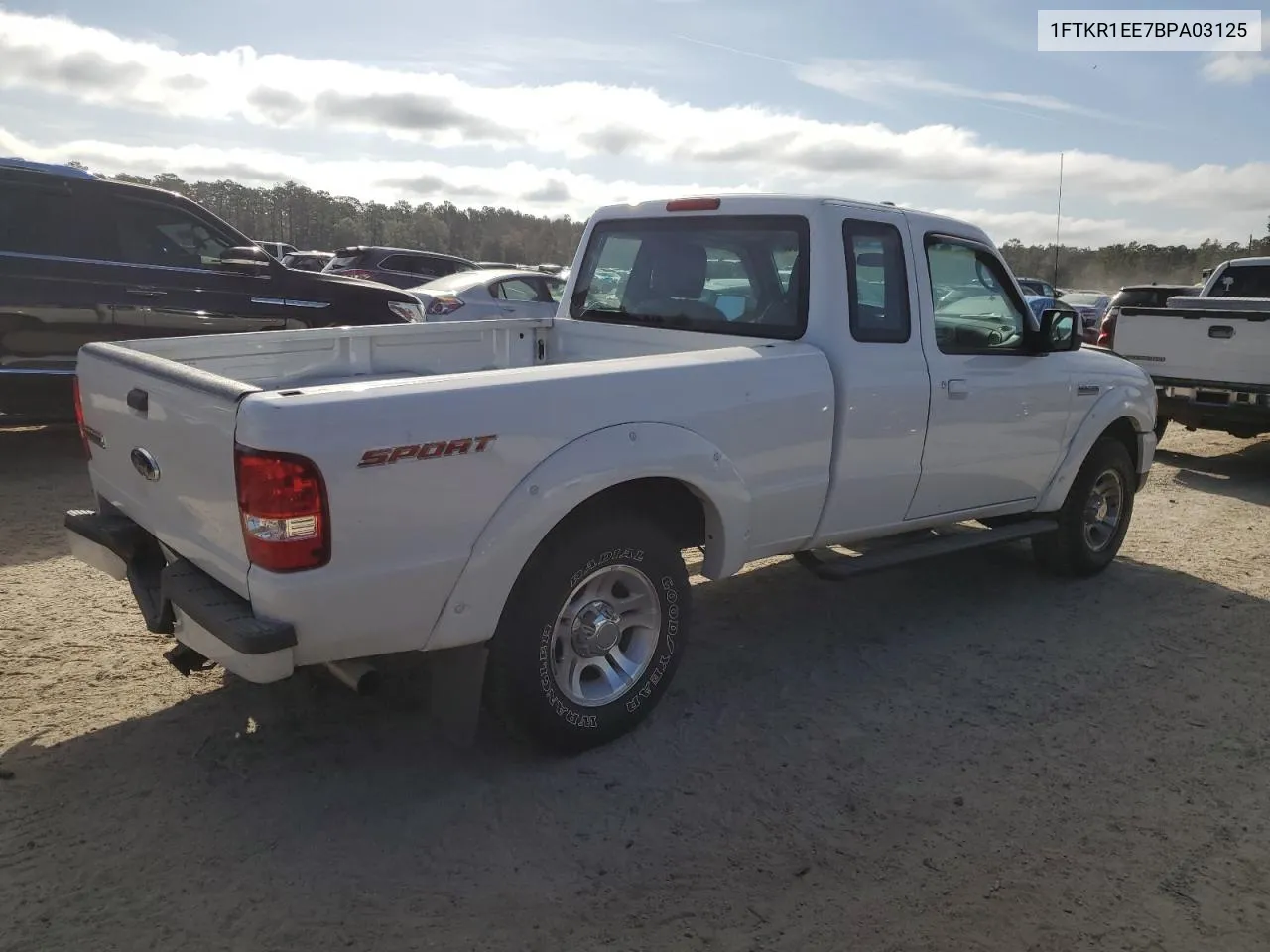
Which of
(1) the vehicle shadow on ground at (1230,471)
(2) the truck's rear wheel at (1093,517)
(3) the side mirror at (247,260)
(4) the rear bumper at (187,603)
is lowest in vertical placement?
(1) the vehicle shadow on ground at (1230,471)

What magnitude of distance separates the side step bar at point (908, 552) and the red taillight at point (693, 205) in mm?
1676

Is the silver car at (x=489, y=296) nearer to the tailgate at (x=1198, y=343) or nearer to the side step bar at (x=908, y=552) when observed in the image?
the tailgate at (x=1198, y=343)

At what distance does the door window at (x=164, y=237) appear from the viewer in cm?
760

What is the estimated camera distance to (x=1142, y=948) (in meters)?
2.79

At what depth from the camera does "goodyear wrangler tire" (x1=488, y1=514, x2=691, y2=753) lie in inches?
131

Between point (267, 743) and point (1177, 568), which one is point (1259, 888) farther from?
point (1177, 568)

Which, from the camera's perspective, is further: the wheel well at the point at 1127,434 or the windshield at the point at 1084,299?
the windshield at the point at 1084,299

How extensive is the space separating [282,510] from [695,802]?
1.66 m

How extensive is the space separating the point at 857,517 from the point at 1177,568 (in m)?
3.08

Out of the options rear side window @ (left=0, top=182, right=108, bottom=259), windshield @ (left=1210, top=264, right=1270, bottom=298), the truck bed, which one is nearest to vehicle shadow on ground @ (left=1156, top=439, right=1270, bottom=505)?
windshield @ (left=1210, top=264, right=1270, bottom=298)

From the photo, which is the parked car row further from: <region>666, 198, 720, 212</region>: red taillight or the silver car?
<region>666, 198, 720, 212</region>: red taillight

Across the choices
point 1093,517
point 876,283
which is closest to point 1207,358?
point 1093,517

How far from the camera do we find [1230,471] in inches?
378

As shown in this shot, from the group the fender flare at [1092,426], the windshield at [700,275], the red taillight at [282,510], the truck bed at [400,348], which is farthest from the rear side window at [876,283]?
the red taillight at [282,510]
